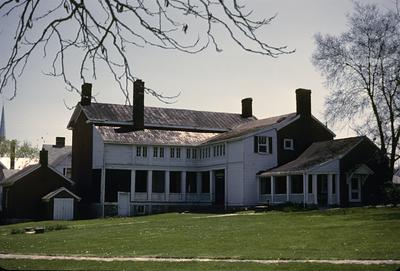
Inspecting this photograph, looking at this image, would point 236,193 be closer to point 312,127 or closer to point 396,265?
point 312,127

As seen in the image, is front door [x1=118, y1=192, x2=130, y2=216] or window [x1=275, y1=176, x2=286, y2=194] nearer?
window [x1=275, y1=176, x2=286, y2=194]

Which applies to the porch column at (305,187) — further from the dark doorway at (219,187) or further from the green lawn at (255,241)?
the green lawn at (255,241)

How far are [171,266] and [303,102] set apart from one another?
124ft

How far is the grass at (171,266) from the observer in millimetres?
14562

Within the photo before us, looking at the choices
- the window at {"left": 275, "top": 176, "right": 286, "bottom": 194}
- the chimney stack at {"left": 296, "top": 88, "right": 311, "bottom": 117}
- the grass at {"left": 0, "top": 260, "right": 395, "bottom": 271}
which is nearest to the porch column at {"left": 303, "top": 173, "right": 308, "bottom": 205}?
the window at {"left": 275, "top": 176, "right": 286, "bottom": 194}

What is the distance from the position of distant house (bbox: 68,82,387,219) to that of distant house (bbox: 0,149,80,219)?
2.84 metres

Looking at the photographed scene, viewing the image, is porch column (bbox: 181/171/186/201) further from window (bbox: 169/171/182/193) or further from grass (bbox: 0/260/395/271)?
grass (bbox: 0/260/395/271)

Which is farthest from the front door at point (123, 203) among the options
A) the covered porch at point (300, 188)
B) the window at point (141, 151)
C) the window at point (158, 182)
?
the covered porch at point (300, 188)

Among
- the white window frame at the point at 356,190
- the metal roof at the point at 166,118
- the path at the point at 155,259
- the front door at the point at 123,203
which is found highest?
the metal roof at the point at 166,118

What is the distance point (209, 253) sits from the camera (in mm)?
18672

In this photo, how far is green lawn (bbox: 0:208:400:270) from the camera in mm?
18328

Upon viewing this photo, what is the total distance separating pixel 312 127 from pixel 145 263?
3805cm

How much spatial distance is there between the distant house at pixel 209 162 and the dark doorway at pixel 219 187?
3.6 inches

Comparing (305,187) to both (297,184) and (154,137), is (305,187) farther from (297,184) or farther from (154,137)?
(154,137)
